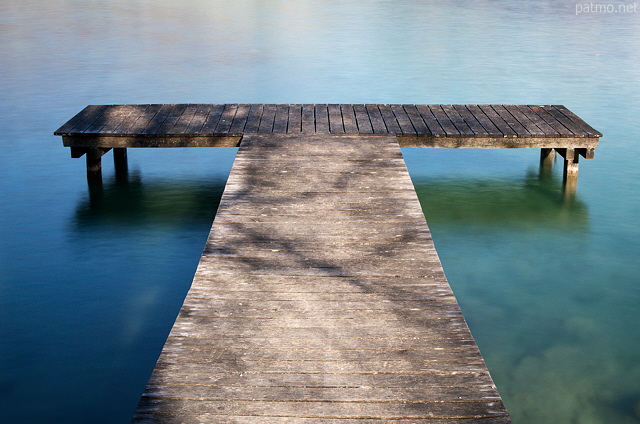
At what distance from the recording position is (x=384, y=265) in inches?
172

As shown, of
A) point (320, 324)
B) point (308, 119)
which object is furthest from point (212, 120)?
point (320, 324)

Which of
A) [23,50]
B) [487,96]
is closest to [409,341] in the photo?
[487,96]

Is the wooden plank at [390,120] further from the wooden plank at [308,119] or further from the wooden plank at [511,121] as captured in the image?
the wooden plank at [511,121]

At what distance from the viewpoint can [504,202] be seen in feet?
23.7

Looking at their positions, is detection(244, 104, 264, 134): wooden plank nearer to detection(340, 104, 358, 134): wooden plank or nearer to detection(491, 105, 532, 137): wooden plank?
detection(340, 104, 358, 134): wooden plank

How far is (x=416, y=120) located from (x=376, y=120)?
394mm

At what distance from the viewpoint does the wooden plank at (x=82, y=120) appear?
276 inches

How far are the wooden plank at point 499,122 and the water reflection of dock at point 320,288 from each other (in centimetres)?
5

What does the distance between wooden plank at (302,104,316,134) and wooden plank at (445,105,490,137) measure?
1.38m

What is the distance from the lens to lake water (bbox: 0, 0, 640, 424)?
4418 millimetres

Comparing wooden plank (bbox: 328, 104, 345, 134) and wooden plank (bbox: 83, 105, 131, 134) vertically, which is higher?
wooden plank (bbox: 83, 105, 131, 134)

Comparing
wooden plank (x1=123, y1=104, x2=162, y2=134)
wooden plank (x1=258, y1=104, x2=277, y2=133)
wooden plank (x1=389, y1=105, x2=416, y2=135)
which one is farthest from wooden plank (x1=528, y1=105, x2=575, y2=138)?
wooden plank (x1=123, y1=104, x2=162, y2=134)

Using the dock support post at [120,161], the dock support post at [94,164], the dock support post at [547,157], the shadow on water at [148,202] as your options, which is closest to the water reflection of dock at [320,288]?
the dock support post at [94,164]

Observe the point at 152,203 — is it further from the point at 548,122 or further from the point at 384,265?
the point at 548,122
